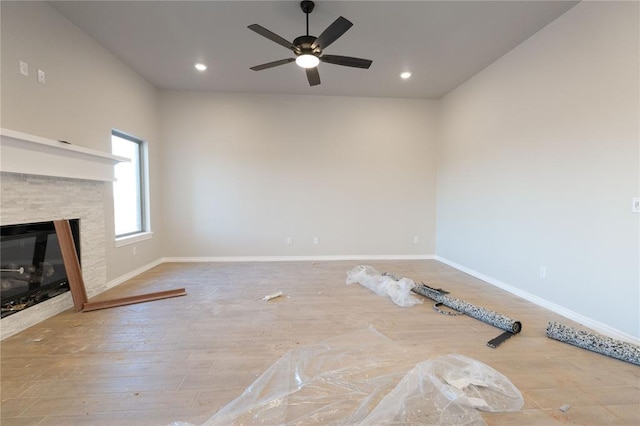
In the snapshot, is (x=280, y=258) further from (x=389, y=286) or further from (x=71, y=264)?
(x=71, y=264)

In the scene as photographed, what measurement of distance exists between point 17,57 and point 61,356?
2.46 m

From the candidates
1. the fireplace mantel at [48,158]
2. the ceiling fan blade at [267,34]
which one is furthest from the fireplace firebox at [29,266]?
the ceiling fan blade at [267,34]

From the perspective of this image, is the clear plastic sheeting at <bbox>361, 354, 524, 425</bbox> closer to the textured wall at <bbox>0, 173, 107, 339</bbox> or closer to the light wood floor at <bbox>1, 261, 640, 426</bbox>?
the light wood floor at <bbox>1, 261, 640, 426</bbox>

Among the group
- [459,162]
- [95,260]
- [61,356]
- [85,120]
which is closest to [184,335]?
[61,356]

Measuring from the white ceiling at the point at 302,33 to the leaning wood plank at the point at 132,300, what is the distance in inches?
113

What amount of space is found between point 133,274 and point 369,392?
3716 mm

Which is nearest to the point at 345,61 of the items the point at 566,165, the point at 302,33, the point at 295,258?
the point at 302,33

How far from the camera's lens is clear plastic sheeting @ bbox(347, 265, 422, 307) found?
2.93 metres

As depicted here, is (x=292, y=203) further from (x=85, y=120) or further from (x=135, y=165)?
(x=85, y=120)

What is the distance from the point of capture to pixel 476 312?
254 centimetres

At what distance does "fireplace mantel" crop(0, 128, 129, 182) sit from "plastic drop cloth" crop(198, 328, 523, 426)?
8.06 ft

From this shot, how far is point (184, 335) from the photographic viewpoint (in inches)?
87.7

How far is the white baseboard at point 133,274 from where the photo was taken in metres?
3.43

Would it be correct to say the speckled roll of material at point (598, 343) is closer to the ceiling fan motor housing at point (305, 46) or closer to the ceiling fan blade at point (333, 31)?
the ceiling fan blade at point (333, 31)
